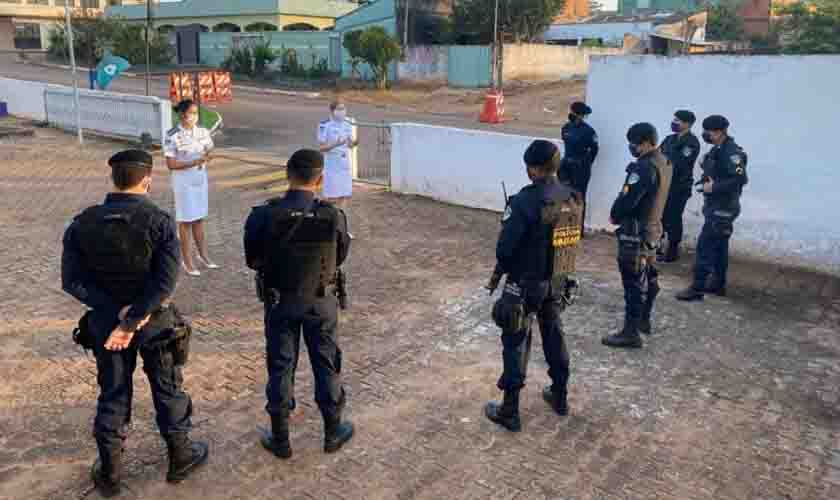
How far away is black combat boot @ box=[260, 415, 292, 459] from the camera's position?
13.1 ft

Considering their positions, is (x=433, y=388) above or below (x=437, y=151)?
below

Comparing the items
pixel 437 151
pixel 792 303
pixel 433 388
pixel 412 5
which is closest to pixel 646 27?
pixel 412 5

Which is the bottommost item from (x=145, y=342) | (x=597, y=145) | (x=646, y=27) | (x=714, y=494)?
A: (x=714, y=494)

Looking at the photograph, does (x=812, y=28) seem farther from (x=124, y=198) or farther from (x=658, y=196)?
(x=124, y=198)

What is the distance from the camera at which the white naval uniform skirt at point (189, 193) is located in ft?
22.7

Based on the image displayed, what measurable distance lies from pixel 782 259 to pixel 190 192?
6.45m

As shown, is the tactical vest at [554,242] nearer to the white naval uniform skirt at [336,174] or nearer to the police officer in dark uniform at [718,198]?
the police officer in dark uniform at [718,198]

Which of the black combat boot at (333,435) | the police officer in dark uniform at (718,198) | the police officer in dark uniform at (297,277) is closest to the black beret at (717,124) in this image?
the police officer in dark uniform at (718,198)

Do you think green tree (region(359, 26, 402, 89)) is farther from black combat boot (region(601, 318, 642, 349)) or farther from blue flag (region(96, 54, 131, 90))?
black combat boot (region(601, 318, 642, 349))

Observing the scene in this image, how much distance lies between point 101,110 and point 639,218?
48.6ft

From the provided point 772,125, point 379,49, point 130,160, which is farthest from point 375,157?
point 379,49

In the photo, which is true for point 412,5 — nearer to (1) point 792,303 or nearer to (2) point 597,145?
(2) point 597,145

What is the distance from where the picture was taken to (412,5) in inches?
1491

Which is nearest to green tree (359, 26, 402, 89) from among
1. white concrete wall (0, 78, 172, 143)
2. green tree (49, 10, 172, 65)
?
green tree (49, 10, 172, 65)
